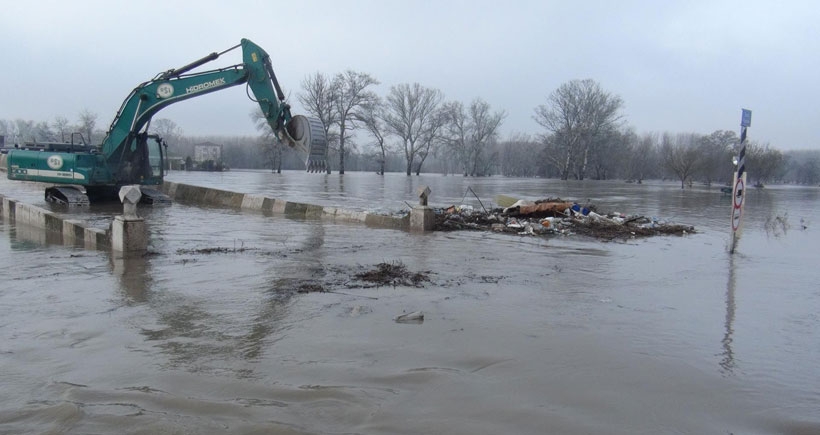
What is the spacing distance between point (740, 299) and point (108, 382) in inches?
273

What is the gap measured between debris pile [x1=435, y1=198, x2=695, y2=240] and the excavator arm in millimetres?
3993

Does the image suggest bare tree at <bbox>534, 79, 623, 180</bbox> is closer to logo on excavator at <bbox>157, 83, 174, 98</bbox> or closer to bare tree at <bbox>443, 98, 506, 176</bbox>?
bare tree at <bbox>443, 98, 506, 176</bbox>

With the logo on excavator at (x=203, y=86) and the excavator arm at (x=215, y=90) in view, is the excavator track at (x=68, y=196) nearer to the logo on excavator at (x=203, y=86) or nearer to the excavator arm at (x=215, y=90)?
the excavator arm at (x=215, y=90)

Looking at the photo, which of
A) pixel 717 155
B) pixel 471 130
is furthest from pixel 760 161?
pixel 471 130

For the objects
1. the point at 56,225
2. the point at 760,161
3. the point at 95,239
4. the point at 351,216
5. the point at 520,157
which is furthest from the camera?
the point at 520,157

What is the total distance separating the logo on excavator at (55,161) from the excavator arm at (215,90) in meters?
1.31

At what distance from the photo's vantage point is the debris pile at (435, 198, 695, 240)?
43.7ft

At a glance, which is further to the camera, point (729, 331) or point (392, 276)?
point (392, 276)

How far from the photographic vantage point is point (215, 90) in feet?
51.1

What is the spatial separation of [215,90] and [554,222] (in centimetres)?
1018

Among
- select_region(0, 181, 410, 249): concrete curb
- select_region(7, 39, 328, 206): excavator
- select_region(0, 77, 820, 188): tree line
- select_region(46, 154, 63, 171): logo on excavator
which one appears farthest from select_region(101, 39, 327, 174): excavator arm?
select_region(0, 77, 820, 188): tree line

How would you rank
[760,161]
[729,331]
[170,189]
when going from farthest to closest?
[760,161]
[170,189]
[729,331]

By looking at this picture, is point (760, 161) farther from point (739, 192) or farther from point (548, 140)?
point (739, 192)

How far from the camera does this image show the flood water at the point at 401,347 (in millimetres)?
3377
